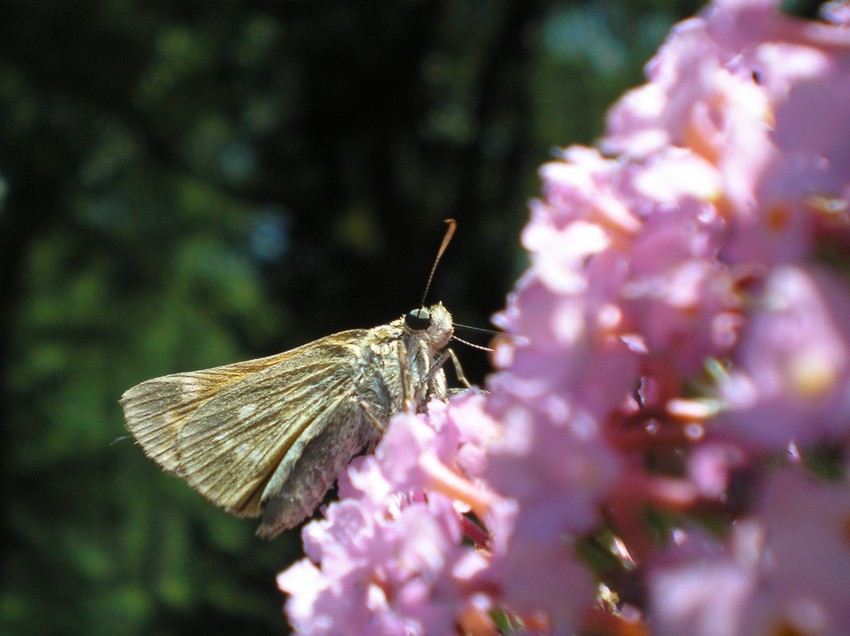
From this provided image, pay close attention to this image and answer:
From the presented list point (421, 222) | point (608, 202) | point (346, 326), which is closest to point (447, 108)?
point (421, 222)

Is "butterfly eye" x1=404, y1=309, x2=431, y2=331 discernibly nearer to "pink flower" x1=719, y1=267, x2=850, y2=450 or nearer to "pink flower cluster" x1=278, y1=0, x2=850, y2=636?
"pink flower cluster" x1=278, y1=0, x2=850, y2=636

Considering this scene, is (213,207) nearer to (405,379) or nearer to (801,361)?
(405,379)

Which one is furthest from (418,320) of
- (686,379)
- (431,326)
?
(686,379)

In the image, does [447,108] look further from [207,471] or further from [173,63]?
[207,471]

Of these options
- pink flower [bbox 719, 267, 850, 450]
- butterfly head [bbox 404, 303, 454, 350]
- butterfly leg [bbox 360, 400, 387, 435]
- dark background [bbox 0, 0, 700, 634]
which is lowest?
pink flower [bbox 719, 267, 850, 450]

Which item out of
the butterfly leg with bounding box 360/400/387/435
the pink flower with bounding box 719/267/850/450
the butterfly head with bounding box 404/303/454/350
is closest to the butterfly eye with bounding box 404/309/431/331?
the butterfly head with bounding box 404/303/454/350

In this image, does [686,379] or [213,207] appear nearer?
[686,379]
